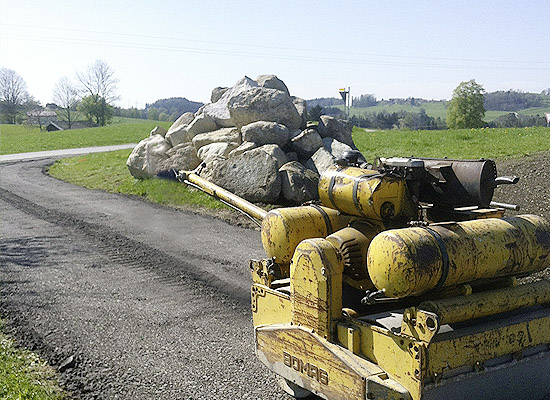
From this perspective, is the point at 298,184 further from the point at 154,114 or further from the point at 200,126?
the point at 154,114

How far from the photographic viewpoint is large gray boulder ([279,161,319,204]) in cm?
1549

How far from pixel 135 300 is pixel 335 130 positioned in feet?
35.2

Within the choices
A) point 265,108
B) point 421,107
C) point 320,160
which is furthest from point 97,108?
point 421,107

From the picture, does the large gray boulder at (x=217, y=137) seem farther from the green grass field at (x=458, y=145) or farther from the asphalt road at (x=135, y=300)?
the green grass field at (x=458, y=145)

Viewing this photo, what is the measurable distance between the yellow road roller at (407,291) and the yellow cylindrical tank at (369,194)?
10mm

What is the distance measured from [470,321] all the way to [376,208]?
1.25 metres

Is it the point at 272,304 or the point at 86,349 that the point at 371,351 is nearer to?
the point at 272,304

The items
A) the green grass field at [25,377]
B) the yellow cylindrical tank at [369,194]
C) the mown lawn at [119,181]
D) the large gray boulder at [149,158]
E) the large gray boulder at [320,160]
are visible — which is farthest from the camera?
the large gray boulder at [149,158]

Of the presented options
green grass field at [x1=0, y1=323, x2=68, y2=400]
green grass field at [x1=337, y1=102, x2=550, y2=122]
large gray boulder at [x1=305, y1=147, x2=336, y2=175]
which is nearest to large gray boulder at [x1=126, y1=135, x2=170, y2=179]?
large gray boulder at [x1=305, y1=147, x2=336, y2=175]

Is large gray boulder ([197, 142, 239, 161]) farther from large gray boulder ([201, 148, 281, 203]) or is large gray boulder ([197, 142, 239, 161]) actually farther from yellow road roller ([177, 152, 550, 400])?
yellow road roller ([177, 152, 550, 400])

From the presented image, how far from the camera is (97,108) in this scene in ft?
259

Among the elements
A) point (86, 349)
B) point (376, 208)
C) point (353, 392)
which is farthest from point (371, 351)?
point (86, 349)

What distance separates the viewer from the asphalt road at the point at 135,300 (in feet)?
22.0

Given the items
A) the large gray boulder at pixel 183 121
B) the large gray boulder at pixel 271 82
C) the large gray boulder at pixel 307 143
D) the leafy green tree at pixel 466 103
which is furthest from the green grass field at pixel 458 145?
the leafy green tree at pixel 466 103
